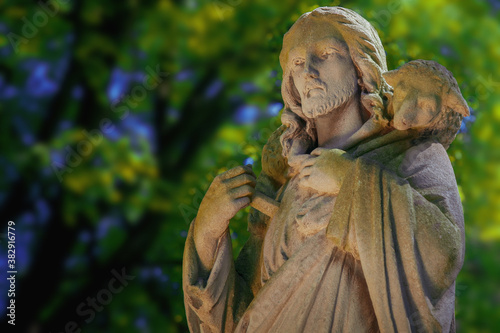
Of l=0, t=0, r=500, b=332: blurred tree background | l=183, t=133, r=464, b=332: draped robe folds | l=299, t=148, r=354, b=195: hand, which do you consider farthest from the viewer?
l=299, t=148, r=354, b=195: hand

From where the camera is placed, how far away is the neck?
5070mm

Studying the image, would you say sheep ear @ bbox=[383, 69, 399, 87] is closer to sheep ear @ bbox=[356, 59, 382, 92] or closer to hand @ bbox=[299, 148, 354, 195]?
sheep ear @ bbox=[356, 59, 382, 92]

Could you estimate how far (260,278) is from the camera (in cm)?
497

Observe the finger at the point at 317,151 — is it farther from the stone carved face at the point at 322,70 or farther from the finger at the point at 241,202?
the finger at the point at 241,202

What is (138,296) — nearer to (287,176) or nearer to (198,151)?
(287,176)

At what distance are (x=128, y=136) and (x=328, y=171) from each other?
Answer: 1.39 meters

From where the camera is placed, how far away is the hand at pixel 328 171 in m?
4.54

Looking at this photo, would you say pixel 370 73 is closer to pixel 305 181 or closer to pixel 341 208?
pixel 305 181

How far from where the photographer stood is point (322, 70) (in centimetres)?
501

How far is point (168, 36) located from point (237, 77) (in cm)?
51

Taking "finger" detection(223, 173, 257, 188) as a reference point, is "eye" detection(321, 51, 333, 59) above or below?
above

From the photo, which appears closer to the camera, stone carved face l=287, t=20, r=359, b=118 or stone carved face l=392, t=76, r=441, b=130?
stone carved face l=392, t=76, r=441, b=130

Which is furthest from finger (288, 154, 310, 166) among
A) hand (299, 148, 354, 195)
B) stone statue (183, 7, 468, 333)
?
hand (299, 148, 354, 195)

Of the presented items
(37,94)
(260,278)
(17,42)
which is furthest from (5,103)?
(260,278)
